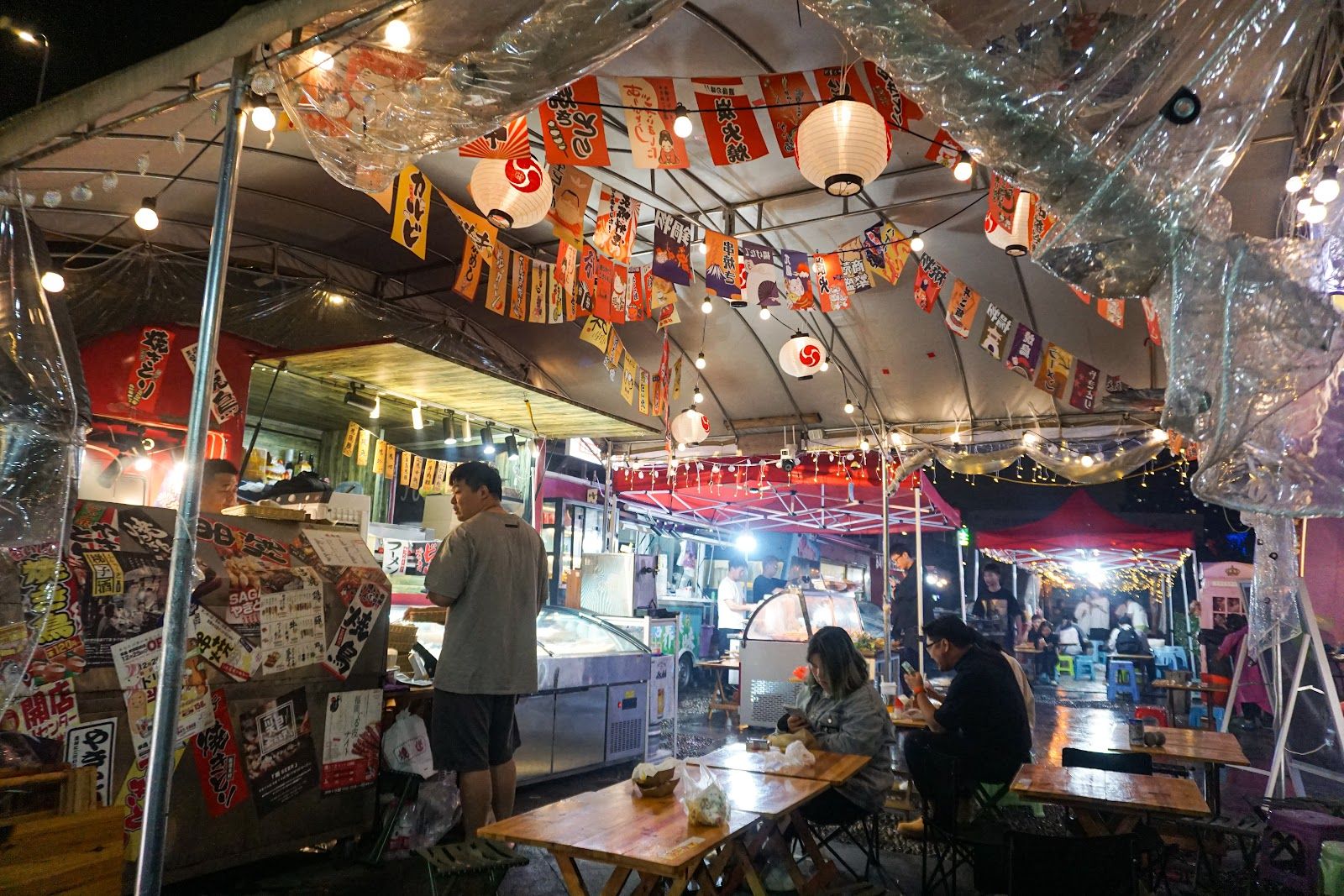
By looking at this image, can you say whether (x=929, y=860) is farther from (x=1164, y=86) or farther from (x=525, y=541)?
(x=1164, y=86)

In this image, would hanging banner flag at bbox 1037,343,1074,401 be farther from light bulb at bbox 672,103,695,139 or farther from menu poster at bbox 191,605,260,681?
menu poster at bbox 191,605,260,681

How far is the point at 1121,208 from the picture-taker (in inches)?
98.8

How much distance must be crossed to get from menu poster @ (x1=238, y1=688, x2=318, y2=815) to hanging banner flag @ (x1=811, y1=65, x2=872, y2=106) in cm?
528

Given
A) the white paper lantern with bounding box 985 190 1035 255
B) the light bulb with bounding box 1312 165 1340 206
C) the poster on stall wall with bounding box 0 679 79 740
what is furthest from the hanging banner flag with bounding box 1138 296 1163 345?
the poster on stall wall with bounding box 0 679 79 740

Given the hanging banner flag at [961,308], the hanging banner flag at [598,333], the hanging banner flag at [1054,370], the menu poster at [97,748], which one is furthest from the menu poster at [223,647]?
the hanging banner flag at [1054,370]

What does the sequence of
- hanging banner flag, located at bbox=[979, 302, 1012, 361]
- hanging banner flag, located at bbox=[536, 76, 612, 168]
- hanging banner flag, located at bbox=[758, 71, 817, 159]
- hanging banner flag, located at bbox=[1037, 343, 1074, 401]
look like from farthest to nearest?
hanging banner flag, located at bbox=[1037, 343, 1074, 401]
hanging banner flag, located at bbox=[979, 302, 1012, 361]
hanging banner flag, located at bbox=[758, 71, 817, 159]
hanging banner flag, located at bbox=[536, 76, 612, 168]

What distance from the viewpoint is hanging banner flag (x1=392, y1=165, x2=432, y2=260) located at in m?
5.95

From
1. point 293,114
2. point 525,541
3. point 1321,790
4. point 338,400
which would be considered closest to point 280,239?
point 338,400

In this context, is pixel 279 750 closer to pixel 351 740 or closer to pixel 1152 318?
pixel 351 740

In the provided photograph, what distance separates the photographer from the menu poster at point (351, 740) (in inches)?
185

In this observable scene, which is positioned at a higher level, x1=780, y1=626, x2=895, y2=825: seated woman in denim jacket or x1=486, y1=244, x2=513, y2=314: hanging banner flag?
x1=486, y1=244, x2=513, y2=314: hanging banner flag

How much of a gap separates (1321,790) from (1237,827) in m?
3.65

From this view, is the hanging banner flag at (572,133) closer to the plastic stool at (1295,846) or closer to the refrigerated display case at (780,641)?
the refrigerated display case at (780,641)

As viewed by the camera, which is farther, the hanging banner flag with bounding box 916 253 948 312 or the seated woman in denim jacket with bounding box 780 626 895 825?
the hanging banner flag with bounding box 916 253 948 312
